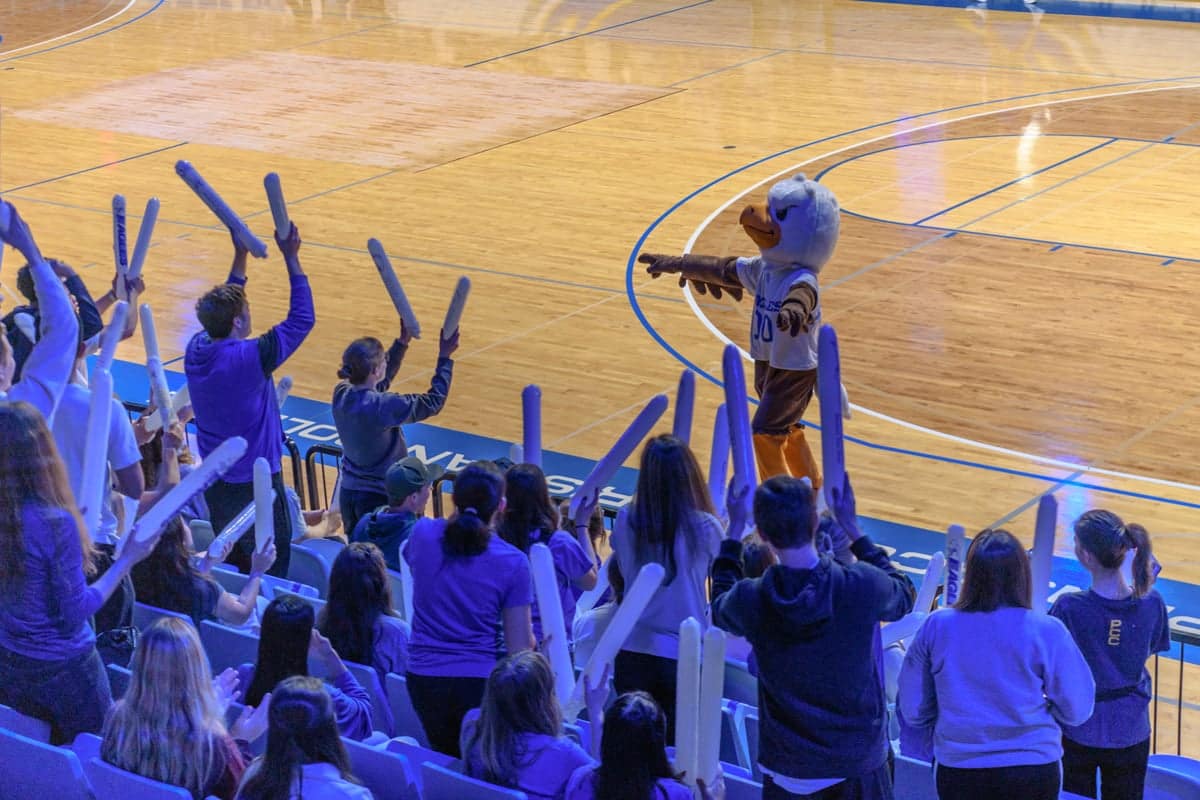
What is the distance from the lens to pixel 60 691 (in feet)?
15.8

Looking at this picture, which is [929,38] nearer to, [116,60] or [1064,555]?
[116,60]

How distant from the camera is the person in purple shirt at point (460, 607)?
493 centimetres

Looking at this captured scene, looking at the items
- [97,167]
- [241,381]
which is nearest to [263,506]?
[241,381]

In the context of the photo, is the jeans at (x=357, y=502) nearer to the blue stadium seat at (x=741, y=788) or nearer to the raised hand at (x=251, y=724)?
the raised hand at (x=251, y=724)

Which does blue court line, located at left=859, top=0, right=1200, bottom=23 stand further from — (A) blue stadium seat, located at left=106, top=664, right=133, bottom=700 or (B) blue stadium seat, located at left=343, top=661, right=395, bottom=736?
(A) blue stadium seat, located at left=106, top=664, right=133, bottom=700

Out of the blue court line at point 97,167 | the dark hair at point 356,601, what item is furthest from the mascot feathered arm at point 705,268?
the blue court line at point 97,167

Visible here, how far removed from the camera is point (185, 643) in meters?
4.23

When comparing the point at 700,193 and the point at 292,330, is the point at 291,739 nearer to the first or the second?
the point at 292,330

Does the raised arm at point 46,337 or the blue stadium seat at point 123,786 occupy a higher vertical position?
the raised arm at point 46,337

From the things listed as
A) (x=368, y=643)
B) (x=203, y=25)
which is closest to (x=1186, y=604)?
(x=368, y=643)

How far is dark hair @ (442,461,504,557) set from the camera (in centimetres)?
492

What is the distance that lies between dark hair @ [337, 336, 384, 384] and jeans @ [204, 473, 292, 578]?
65 centimetres

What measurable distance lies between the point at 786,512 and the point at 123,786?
6.40ft

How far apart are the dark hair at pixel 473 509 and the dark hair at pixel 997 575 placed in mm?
1522
